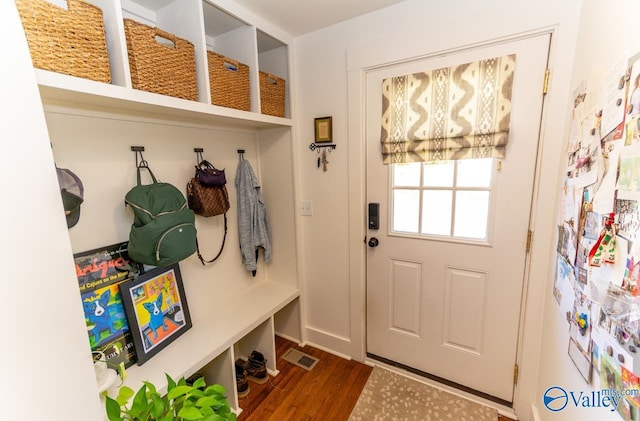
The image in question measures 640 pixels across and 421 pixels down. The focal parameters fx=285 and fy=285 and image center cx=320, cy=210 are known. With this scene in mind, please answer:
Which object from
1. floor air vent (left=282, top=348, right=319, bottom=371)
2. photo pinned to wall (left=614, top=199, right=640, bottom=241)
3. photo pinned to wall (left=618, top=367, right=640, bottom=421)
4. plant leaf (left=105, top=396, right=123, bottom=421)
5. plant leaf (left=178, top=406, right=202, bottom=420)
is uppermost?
photo pinned to wall (left=614, top=199, right=640, bottom=241)

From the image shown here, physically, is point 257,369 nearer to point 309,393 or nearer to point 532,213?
point 309,393

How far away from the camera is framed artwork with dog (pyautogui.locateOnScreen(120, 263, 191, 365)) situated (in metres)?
1.42

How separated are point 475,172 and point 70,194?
6.10 feet

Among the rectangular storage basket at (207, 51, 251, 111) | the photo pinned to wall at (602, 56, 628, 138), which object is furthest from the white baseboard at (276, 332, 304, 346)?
the photo pinned to wall at (602, 56, 628, 138)

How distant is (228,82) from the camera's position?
5.02ft

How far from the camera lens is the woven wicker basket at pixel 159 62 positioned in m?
1.15

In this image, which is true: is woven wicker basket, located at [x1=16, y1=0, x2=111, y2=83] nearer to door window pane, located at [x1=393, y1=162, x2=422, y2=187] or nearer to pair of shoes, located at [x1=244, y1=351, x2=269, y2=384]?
door window pane, located at [x1=393, y1=162, x2=422, y2=187]

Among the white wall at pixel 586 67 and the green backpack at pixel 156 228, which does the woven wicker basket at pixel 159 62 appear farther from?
the white wall at pixel 586 67

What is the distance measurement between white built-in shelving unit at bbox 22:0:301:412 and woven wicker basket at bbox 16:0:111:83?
5 centimetres

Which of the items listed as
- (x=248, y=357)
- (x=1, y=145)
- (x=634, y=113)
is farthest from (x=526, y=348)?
(x=1, y=145)

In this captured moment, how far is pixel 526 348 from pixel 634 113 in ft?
4.48

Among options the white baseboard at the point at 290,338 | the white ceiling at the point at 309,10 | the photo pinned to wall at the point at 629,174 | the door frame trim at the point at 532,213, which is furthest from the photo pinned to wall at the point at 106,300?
the photo pinned to wall at the point at 629,174

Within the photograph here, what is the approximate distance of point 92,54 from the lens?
3.35 ft
